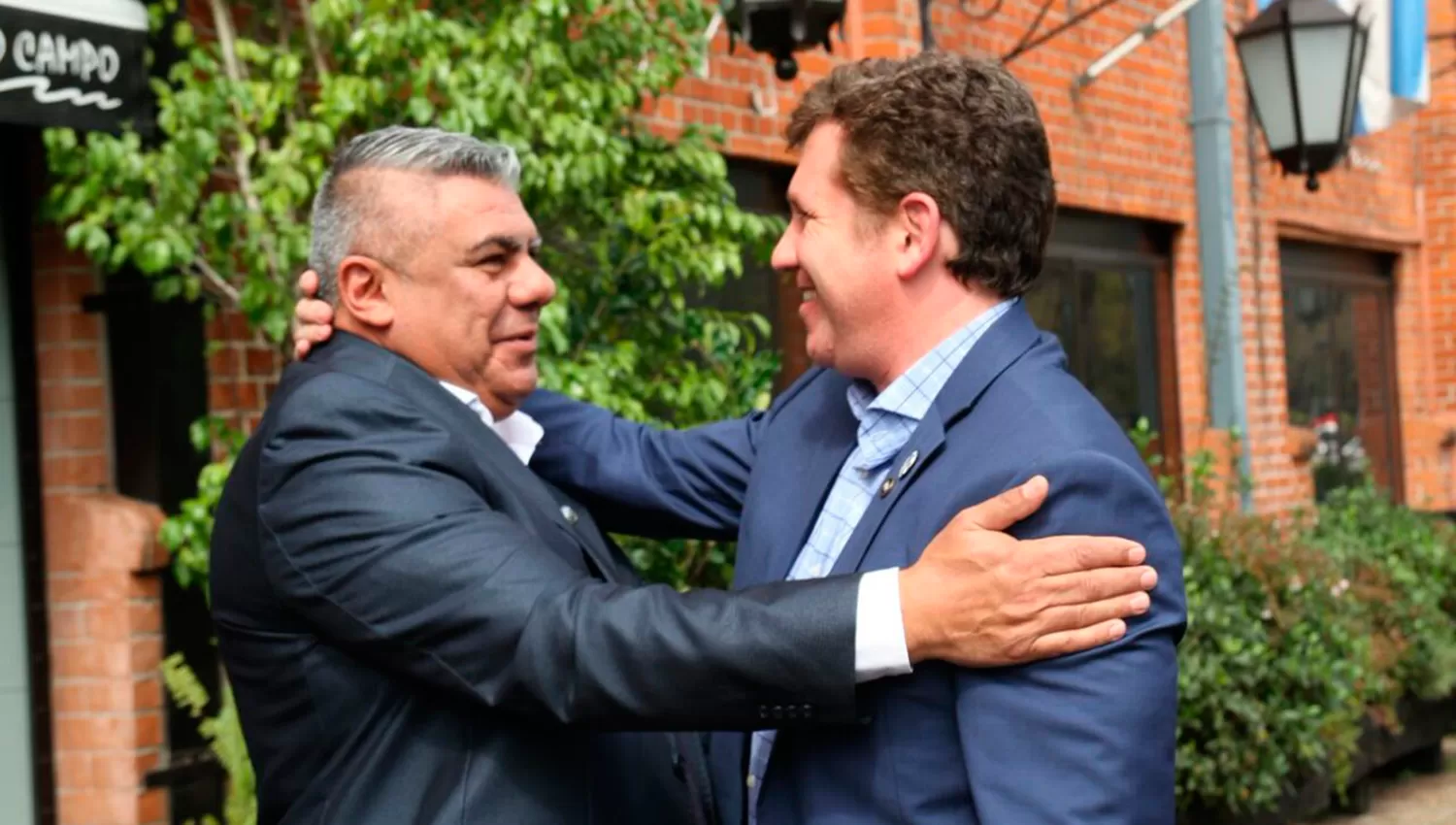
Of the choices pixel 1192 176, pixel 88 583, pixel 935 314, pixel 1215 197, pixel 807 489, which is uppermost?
pixel 1192 176

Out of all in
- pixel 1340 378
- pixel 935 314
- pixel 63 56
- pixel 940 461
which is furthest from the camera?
pixel 1340 378

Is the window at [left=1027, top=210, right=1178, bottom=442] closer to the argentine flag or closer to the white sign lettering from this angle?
the argentine flag

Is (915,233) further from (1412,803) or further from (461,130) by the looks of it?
(1412,803)

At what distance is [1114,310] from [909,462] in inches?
295

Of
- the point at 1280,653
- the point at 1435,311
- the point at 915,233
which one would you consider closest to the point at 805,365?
the point at 1280,653

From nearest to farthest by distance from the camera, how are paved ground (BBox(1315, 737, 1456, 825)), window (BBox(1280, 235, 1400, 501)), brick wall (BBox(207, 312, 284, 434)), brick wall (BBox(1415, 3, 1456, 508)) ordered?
brick wall (BBox(207, 312, 284, 434)), paved ground (BBox(1315, 737, 1456, 825)), window (BBox(1280, 235, 1400, 501)), brick wall (BBox(1415, 3, 1456, 508))

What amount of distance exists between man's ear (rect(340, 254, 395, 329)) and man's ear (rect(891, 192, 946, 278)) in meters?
0.73

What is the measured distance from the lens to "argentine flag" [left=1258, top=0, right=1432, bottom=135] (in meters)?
9.59

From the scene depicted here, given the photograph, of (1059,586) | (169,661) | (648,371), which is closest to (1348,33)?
(648,371)

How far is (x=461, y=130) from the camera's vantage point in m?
4.24

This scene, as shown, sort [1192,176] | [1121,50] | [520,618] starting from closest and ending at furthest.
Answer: [520,618] < [1121,50] < [1192,176]

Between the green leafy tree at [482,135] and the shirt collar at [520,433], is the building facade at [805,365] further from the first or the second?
the shirt collar at [520,433]

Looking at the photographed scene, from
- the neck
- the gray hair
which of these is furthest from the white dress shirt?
the gray hair

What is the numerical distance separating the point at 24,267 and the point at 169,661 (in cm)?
123
